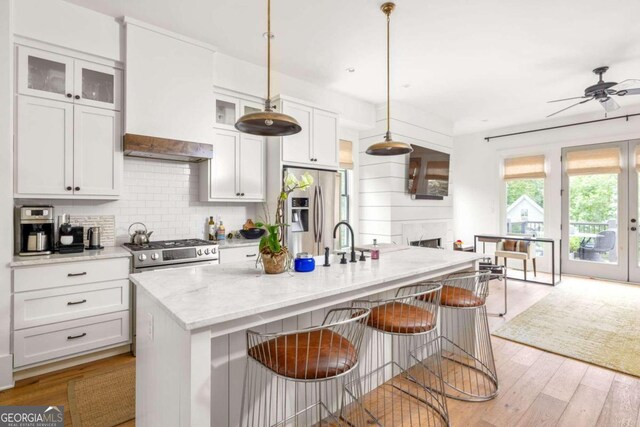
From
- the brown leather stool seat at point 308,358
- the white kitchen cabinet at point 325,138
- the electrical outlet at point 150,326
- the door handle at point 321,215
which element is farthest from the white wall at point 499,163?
the electrical outlet at point 150,326

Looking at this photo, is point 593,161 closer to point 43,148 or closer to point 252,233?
point 252,233

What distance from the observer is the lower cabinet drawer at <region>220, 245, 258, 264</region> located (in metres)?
3.34

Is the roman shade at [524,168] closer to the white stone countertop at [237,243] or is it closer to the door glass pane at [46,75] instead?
the white stone countertop at [237,243]

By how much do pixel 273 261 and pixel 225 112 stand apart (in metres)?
2.43

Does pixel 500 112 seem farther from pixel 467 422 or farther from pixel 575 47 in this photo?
pixel 467 422

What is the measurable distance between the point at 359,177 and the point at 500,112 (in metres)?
2.68

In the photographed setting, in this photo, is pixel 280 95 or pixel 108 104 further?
pixel 280 95

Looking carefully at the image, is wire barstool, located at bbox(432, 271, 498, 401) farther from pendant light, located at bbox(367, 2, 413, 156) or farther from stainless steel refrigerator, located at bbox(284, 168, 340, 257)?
stainless steel refrigerator, located at bbox(284, 168, 340, 257)

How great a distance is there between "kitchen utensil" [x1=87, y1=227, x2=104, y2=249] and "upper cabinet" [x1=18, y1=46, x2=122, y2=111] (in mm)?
1082

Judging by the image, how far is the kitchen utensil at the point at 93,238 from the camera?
9.73 feet

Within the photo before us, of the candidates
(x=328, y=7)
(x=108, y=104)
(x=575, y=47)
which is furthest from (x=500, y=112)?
(x=108, y=104)

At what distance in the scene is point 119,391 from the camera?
2303 millimetres

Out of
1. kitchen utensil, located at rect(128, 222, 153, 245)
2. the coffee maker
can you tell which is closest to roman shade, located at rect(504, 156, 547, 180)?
kitchen utensil, located at rect(128, 222, 153, 245)

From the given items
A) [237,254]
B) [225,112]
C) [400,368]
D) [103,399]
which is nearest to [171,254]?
[237,254]
